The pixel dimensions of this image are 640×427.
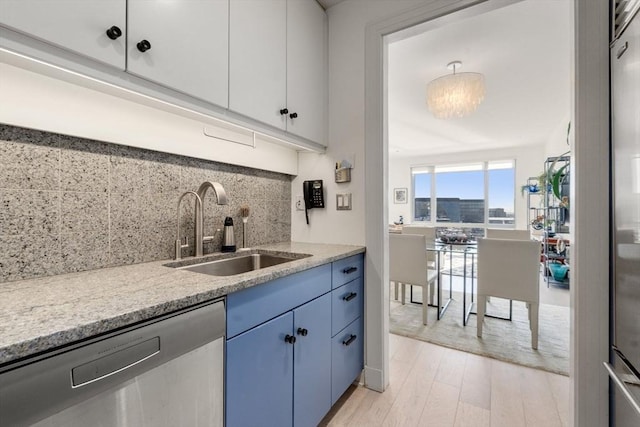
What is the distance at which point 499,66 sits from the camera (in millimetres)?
2867

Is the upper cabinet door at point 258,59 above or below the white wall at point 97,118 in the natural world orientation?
above

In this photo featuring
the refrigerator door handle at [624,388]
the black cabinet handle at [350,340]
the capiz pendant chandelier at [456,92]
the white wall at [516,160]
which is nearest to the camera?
the refrigerator door handle at [624,388]

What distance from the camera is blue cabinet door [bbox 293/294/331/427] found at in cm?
125

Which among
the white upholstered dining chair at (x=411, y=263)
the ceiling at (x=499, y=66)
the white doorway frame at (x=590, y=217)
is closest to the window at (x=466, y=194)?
the ceiling at (x=499, y=66)

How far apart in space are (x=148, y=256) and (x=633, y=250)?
189 cm

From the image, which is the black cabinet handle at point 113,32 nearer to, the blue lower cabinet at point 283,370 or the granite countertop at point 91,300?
the granite countertop at point 91,300

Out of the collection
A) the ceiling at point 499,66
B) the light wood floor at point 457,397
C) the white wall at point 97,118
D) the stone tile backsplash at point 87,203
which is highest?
the ceiling at point 499,66

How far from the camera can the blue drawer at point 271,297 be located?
3.15ft

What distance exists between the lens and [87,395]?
2.03ft

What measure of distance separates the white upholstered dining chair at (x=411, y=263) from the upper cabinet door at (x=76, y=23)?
2.55 metres

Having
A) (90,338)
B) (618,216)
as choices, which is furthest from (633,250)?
(90,338)

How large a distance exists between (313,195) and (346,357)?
1.08 meters

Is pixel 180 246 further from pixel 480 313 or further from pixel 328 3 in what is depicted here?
pixel 480 313

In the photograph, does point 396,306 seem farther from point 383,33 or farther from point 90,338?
point 90,338
